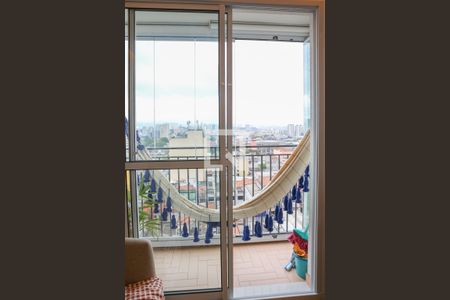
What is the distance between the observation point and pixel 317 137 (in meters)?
1.65

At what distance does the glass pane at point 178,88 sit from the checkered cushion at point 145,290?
698 millimetres

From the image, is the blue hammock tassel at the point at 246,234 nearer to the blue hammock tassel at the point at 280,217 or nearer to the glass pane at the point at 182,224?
the blue hammock tassel at the point at 280,217

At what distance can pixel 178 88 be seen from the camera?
1.60 m

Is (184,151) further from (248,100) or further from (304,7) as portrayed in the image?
(304,7)

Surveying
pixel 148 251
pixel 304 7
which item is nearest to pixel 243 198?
pixel 148 251

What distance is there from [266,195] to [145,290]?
120 centimetres

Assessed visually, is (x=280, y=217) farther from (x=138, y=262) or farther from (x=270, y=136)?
(x=138, y=262)

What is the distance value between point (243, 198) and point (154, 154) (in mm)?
1027

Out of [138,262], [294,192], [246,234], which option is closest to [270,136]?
[294,192]

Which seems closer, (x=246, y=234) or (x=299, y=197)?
(x=299, y=197)

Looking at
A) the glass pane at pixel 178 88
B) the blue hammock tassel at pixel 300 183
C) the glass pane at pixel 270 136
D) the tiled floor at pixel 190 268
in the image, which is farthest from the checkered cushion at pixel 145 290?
the blue hammock tassel at pixel 300 183

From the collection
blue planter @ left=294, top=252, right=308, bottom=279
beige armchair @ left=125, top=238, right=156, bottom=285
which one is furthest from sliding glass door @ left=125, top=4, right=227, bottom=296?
blue planter @ left=294, top=252, right=308, bottom=279

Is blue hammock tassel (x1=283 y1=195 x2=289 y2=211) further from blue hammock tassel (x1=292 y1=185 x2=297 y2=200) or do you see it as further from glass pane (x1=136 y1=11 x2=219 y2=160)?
glass pane (x1=136 y1=11 x2=219 y2=160)

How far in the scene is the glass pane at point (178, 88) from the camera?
5.10 ft
